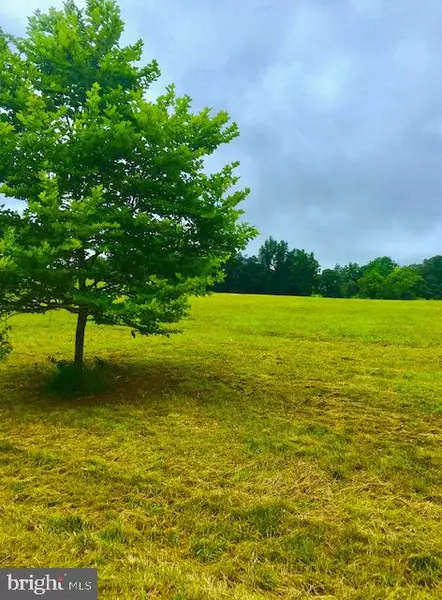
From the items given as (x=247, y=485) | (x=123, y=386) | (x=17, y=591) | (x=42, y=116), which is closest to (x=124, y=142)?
(x=42, y=116)

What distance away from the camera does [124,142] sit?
339 inches

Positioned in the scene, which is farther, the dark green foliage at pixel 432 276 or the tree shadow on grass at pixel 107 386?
the dark green foliage at pixel 432 276

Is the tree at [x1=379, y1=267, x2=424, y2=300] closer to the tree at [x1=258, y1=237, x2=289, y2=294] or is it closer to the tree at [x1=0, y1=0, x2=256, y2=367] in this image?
the tree at [x1=258, y1=237, x2=289, y2=294]

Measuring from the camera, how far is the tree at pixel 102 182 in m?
8.24

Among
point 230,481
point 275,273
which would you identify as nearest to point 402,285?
point 275,273

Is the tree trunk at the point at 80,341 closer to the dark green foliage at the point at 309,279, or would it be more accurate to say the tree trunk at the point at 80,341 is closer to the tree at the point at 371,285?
the dark green foliage at the point at 309,279

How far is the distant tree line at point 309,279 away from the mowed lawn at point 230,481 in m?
71.8

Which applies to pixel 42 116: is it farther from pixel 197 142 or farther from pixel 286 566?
pixel 286 566

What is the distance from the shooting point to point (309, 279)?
93.3 meters

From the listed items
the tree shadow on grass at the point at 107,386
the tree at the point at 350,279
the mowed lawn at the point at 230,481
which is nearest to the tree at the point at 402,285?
the tree at the point at 350,279

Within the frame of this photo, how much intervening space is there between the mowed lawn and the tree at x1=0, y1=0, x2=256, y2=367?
85.8 inches

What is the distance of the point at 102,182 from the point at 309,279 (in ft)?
286

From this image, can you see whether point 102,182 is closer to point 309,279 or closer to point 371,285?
point 309,279

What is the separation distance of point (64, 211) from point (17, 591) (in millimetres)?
6044
